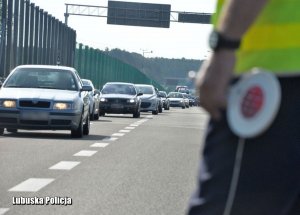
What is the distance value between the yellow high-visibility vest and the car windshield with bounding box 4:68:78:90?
16.3 m

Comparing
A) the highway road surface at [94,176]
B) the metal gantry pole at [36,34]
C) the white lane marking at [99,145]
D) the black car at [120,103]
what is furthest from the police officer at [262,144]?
the metal gantry pole at [36,34]

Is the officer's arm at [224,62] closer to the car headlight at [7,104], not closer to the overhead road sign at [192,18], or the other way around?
the car headlight at [7,104]

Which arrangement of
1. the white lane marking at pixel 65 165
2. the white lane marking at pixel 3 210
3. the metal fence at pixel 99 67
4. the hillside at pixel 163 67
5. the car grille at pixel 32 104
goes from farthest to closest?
1. the hillside at pixel 163 67
2. the metal fence at pixel 99 67
3. the car grille at pixel 32 104
4. the white lane marking at pixel 65 165
5. the white lane marking at pixel 3 210

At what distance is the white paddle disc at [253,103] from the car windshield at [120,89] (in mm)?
35828

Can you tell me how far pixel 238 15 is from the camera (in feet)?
8.74

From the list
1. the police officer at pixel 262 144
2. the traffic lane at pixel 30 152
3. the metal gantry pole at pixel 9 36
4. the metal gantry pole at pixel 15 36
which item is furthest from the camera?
the metal gantry pole at pixel 15 36

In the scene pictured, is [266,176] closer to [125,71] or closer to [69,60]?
[69,60]

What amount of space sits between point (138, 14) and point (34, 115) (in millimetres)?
62931

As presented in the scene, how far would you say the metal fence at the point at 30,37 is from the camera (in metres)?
40.4

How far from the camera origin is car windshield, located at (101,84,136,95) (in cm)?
3866

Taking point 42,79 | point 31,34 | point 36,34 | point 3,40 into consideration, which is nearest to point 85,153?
point 42,79

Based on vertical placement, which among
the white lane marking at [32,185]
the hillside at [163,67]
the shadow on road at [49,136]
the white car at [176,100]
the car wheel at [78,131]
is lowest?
the hillside at [163,67]

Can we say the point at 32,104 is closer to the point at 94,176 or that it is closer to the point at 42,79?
the point at 42,79

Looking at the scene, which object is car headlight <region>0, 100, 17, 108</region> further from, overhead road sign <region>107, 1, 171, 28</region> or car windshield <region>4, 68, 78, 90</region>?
overhead road sign <region>107, 1, 171, 28</region>
